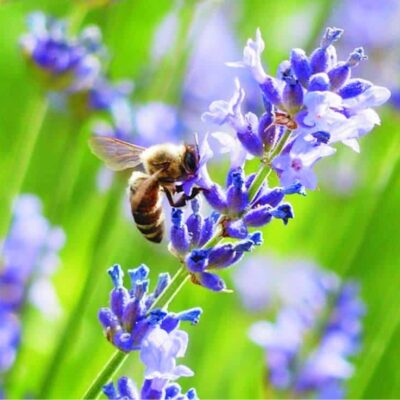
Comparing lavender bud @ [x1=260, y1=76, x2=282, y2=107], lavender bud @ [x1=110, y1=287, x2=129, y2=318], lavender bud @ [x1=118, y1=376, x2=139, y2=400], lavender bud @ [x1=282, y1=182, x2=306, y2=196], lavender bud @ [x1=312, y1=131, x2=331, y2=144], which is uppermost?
lavender bud @ [x1=260, y1=76, x2=282, y2=107]

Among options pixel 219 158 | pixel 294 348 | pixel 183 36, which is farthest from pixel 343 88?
pixel 219 158

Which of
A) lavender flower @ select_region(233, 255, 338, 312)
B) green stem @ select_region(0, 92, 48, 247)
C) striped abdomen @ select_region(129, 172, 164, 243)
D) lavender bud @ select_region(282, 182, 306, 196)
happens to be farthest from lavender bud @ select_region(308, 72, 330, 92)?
lavender flower @ select_region(233, 255, 338, 312)

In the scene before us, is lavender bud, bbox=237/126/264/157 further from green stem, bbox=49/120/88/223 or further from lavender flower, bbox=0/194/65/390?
green stem, bbox=49/120/88/223

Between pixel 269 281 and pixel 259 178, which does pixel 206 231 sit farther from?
pixel 269 281

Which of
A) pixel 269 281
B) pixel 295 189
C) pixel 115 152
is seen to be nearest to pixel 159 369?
pixel 295 189

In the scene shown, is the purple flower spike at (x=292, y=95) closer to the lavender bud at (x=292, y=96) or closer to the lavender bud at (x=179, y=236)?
the lavender bud at (x=292, y=96)

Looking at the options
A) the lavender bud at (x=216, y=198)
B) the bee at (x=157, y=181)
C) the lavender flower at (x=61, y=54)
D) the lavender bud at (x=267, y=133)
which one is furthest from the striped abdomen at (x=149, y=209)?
the lavender flower at (x=61, y=54)
